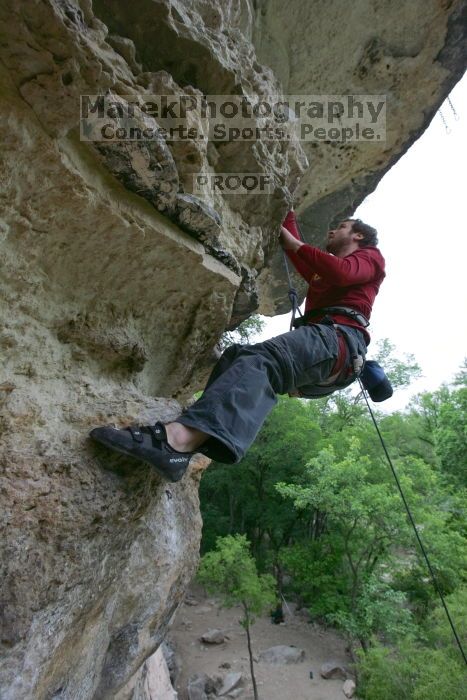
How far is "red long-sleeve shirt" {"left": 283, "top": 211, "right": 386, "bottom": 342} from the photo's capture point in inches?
127

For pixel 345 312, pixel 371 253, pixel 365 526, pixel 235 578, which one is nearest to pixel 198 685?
pixel 235 578

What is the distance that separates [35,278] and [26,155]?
2.07 feet

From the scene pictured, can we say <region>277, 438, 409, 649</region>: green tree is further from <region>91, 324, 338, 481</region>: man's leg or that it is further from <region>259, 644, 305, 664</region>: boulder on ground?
<region>91, 324, 338, 481</region>: man's leg

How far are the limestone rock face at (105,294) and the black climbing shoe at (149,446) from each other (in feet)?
0.61

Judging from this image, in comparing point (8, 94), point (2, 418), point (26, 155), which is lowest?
point (2, 418)

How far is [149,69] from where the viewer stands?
315 centimetres

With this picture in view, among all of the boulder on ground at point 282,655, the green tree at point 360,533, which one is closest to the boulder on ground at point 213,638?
the boulder on ground at point 282,655

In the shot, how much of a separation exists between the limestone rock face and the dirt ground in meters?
10.1

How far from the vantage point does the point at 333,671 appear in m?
11.7

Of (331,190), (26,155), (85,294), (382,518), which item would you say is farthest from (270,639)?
(26,155)

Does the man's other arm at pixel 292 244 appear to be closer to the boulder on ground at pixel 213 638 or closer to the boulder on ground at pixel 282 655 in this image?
the boulder on ground at pixel 282 655

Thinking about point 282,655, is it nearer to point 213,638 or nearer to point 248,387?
point 213,638

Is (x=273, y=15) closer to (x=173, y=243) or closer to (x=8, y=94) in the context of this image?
(x=173, y=243)

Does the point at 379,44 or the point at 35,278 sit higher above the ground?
the point at 379,44
